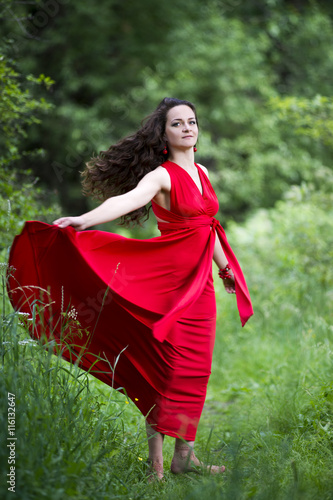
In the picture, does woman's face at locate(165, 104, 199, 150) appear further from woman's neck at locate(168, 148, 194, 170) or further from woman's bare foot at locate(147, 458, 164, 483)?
woman's bare foot at locate(147, 458, 164, 483)

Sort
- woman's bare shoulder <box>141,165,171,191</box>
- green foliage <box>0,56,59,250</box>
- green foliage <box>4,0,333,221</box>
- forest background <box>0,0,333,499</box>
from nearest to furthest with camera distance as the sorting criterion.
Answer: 1. forest background <box>0,0,333,499</box>
2. woman's bare shoulder <box>141,165,171,191</box>
3. green foliage <box>0,56,59,250</box>
4. green foliage <box>4,0,333,221</box>

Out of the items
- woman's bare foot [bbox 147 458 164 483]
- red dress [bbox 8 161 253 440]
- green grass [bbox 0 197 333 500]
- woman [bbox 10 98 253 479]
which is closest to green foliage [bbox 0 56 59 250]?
green grass [bbox 0 197 333 500]

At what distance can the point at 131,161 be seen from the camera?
11.1ft

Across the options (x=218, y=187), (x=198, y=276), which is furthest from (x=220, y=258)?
(x=218, y=187)

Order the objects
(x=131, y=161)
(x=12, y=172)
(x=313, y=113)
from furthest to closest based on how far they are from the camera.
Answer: (x=313, y=113), (x=12, y=172), (x=131, y=161)

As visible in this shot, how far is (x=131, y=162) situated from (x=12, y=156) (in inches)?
53.1

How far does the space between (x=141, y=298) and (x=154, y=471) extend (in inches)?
36.3

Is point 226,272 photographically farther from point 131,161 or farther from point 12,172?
point 12,172

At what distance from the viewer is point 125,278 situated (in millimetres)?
2945

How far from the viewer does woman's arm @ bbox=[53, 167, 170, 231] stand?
8.58ft

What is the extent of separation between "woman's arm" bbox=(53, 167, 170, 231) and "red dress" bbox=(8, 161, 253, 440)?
0.30ft

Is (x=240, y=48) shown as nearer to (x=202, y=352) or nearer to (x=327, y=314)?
(x=327, y=314)

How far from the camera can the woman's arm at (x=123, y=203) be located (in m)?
2.62

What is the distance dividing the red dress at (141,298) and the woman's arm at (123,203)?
9 cm
